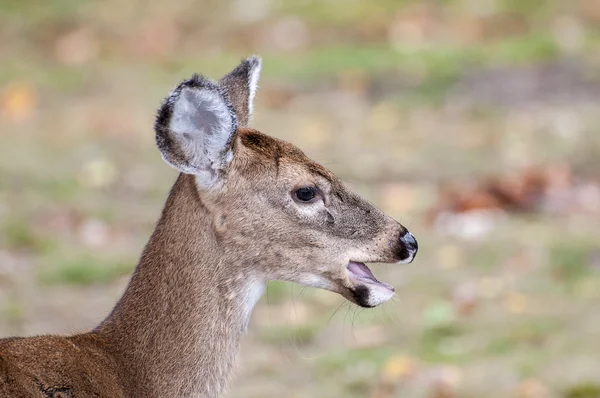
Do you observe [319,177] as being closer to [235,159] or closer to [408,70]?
[235,159]

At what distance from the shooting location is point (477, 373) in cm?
786

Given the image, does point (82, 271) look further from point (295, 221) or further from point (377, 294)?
point (377, 294)

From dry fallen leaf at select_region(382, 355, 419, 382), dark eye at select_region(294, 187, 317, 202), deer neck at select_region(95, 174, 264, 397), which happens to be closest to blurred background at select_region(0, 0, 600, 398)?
dry fallen leaf at select_region(382, 355, 419, 382)

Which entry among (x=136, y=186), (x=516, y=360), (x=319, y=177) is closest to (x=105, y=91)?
(x=136, y=186)

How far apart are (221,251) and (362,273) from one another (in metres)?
0.52

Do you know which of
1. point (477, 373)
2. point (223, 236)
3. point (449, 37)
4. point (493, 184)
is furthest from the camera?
point (449, 37)

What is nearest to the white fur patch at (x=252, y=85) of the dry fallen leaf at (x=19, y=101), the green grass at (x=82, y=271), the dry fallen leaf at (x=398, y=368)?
the dry fallen leaf at (x=398, y=368)

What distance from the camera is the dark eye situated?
4938mm

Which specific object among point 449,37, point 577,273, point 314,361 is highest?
point 449,37

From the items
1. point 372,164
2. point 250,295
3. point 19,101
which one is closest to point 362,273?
point 250,295

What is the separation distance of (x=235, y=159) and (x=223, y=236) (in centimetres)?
28

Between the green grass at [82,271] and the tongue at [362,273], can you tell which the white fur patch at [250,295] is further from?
the green grass at [82,271]

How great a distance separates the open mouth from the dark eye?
279 millimetres

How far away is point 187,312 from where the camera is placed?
4852 mm
